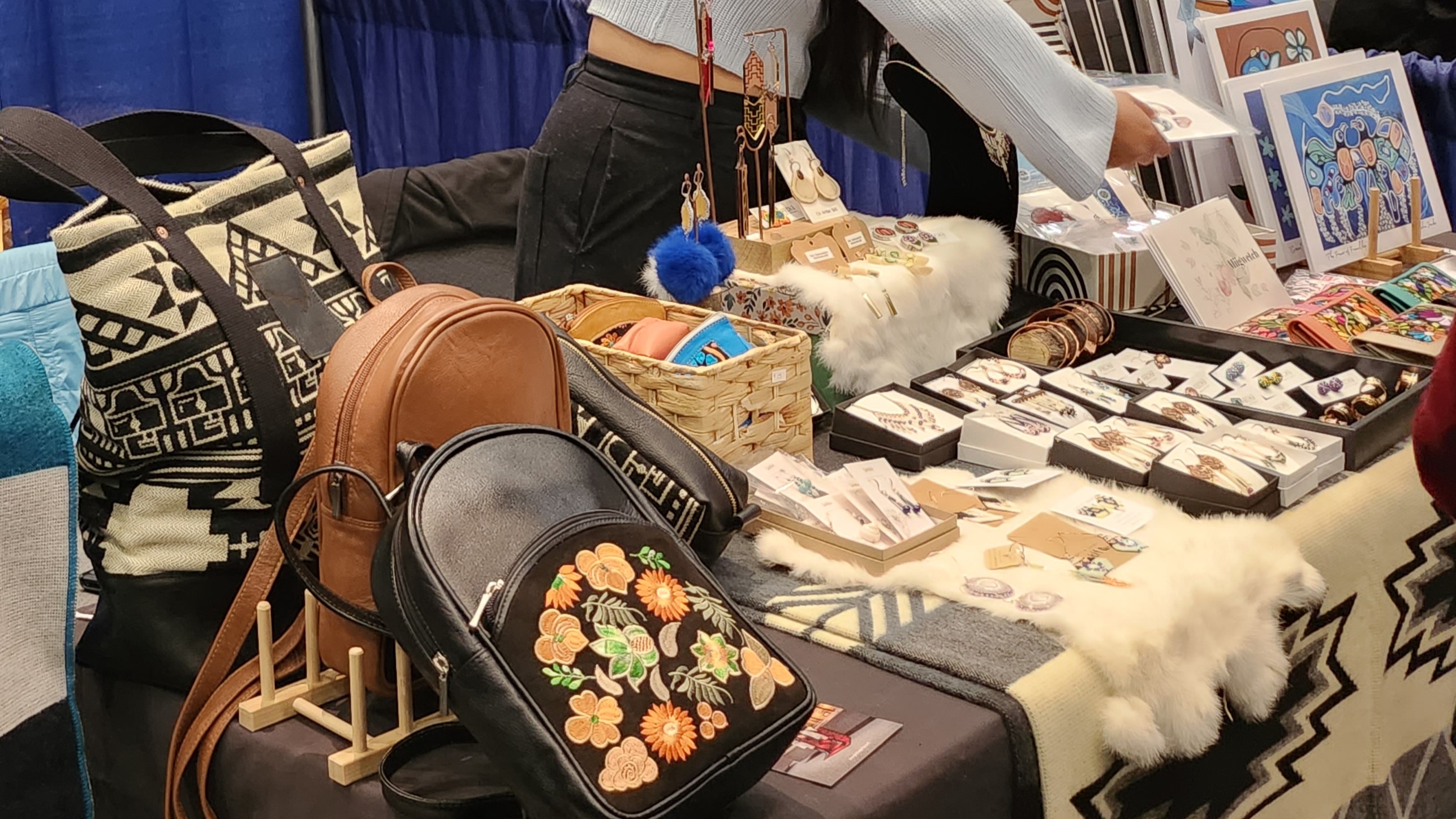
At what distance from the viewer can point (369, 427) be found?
929 mm

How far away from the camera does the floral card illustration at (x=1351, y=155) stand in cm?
202

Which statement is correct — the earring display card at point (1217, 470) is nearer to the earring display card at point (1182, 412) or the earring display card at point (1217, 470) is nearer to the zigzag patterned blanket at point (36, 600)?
the earring display card at point (1182, 412)

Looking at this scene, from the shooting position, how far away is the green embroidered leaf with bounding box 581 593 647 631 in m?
0.83

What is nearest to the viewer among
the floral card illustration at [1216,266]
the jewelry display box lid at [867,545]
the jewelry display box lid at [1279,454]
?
the jewelry display box lid at [867,545]

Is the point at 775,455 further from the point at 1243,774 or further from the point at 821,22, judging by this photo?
the point at 821,22

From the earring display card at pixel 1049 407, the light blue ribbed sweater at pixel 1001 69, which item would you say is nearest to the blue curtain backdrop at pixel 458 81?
the light blue ribbed sweater at pixel 1001 69

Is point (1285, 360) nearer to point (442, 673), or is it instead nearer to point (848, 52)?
point (848, 52)

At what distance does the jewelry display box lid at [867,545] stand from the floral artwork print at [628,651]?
1.19 feet

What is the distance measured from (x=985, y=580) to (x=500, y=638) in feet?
1.56

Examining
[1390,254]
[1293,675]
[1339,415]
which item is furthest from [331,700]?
[1390,254]

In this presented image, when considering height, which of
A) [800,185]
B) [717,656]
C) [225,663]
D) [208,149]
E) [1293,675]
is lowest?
[1293,675]

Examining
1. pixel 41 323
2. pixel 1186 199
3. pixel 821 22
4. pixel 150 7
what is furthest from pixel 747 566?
pixel 150 7

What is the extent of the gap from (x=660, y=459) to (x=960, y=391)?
1.59ft

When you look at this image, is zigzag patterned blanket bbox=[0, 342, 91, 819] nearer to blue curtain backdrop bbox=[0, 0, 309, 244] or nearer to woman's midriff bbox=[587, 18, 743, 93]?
woman's midriff bbox=[587, 18, 743, 93]
